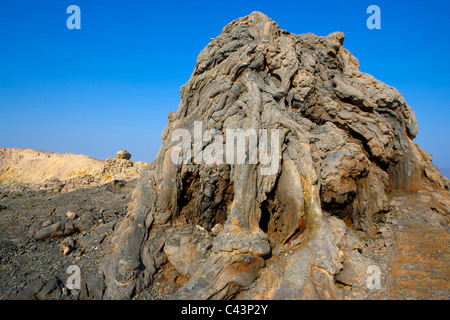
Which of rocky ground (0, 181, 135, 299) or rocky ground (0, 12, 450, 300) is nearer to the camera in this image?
rocky ground (0, 12, 450, 300)

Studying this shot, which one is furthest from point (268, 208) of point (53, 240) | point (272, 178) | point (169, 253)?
point (53, 240)

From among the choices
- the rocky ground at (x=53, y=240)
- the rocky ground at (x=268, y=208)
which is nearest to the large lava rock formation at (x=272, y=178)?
the rocky ground at (x=268, y=208)

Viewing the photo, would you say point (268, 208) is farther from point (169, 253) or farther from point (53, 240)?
point (53, 240)

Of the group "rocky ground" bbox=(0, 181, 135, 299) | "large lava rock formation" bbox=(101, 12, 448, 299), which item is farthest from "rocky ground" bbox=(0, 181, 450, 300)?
"large lava rock formation" bbox=(101, 12, 448, 299)

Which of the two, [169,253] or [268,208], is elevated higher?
[268,208]

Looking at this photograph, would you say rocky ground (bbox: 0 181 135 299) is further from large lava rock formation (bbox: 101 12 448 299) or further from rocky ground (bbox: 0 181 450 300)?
large lava rock formation (bbox: 101 12 448 299)

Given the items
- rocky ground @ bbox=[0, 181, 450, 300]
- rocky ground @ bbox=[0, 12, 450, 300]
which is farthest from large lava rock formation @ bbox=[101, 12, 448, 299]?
rocky ground @ bbox=[0, 181, 450, 300]

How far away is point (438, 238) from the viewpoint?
6.90 meters

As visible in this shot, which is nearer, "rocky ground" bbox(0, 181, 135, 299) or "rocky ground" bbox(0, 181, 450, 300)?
"rocky ground" bbox(0, 181, 450, 300)

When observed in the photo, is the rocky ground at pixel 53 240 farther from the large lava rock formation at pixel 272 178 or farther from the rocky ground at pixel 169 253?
the large lava rock formation at pixel 272 178

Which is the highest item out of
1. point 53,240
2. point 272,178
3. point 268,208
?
point 272,178

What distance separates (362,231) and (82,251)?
26.0ft
